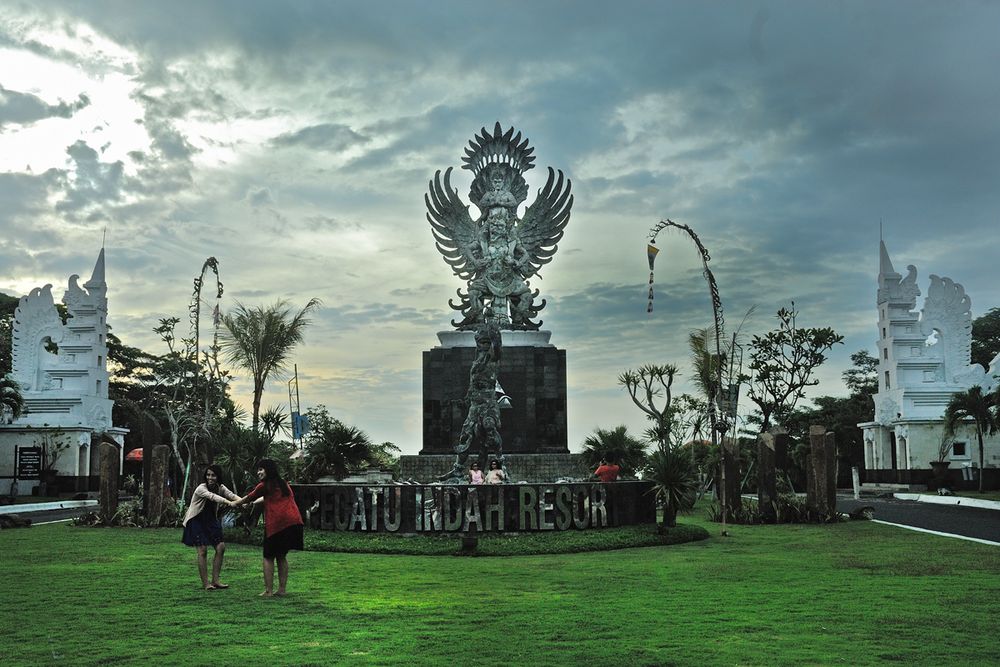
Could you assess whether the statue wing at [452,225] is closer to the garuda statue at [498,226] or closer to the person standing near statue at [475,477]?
the garuda statue at [498,226]

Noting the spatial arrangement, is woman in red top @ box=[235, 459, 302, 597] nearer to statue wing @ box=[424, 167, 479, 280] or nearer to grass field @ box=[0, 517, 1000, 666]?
grass field @ box=[0, 517, 1000, 666]

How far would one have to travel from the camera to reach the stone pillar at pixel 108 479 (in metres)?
23.8

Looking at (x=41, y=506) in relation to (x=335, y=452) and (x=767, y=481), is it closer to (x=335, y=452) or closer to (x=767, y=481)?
(x=335, y=452)

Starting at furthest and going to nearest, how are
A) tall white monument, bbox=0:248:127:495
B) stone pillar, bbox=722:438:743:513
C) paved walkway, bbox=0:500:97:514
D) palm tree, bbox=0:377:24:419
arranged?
tall white monument, bbox=0:248:127:495, palm tree, bbox=0:377:24:419, paved walkway, bbox=0:500:97:514, stone pillar, bbox=722:438:743:513

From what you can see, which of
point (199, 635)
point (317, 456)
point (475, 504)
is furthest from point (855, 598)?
point (317, 456)

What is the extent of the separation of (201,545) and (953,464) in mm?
42687

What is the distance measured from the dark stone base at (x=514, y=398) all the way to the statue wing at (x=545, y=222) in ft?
15.7

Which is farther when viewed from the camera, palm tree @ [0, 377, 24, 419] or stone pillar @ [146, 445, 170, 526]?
palm tree @ [0, 377, 24, 419]

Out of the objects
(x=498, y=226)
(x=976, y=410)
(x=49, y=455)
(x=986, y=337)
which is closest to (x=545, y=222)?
(x=498, y=226)

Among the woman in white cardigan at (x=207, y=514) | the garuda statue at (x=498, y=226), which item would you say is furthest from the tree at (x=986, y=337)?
the woman in white cardigan at (x=207, y=514)

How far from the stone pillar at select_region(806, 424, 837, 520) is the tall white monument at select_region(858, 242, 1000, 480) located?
27.3 metres

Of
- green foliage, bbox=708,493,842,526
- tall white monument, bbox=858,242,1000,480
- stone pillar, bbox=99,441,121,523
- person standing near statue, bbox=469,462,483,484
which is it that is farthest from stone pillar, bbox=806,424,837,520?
tall white monument, bbox=858,242,1000,480

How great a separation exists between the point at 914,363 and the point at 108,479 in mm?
40449

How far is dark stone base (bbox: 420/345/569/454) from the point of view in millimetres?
33938
